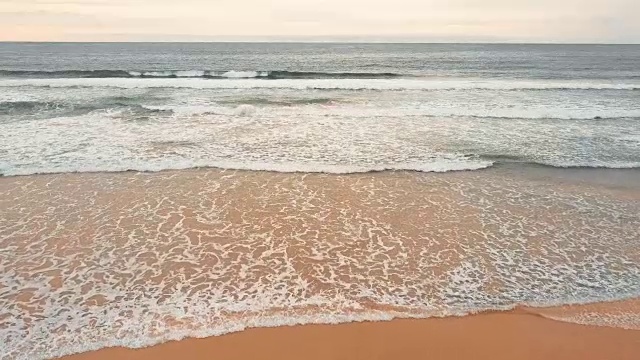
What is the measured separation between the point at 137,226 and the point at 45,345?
2.51 metres

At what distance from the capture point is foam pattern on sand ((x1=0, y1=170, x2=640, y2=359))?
4066 millimetres

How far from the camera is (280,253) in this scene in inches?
208

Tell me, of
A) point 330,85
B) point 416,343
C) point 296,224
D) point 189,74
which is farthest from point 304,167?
point 189,74

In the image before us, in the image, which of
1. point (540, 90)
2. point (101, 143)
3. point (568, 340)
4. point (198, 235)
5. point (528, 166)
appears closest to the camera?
point (568, 340)

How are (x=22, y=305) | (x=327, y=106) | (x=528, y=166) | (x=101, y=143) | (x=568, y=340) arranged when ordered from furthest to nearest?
(x=327, y=106) < (x=101, y=143) < (x=528, y=166) < (x=22, y=305) < (x=568, y=340)

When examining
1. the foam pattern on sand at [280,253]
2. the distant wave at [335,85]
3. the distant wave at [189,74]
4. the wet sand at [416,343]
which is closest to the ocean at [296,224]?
the foam pattern on sand at [280,253]

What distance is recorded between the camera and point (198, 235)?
5.75 metres

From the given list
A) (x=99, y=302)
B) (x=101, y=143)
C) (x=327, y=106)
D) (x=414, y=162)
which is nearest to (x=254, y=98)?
(x=327, y=106)

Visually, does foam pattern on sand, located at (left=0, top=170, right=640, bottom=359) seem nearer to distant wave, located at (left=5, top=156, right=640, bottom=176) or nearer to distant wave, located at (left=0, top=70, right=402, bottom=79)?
distant wave, located at (left=5, top=156, right=640, bottom=176)

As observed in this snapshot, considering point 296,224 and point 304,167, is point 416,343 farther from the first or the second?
point 304,167

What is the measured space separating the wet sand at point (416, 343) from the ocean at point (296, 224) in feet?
0.52

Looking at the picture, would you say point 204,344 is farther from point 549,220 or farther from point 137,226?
point 549,220

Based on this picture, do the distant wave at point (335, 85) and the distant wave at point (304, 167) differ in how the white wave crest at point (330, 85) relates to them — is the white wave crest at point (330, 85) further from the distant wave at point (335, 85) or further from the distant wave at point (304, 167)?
the distant wave at point (304, 167)

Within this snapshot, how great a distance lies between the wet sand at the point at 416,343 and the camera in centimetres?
353
